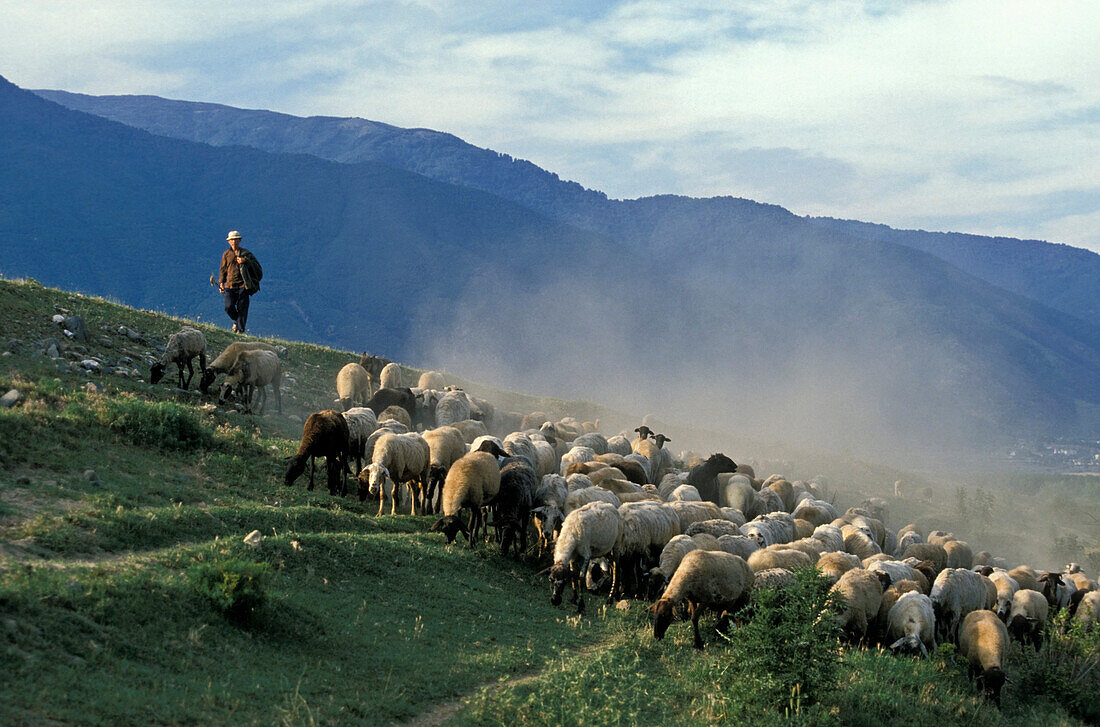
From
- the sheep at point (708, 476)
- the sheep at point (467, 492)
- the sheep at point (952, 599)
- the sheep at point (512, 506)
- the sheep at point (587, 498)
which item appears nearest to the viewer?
the sheep at point (467, 492)

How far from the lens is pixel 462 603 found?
1255 cm

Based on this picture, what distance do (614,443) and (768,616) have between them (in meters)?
16.6

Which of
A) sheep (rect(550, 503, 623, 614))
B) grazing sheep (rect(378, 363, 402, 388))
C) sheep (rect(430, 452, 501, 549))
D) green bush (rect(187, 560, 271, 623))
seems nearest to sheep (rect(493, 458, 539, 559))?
sheep (rect(430, 452, 501, 549))

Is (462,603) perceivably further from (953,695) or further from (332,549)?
(953,695)

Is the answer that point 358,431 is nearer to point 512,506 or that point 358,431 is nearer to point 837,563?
point 512,506

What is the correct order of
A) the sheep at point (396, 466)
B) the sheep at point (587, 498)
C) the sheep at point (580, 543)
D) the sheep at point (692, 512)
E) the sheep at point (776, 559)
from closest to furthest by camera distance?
the sheep at point (580, 543) < the sheep at point (776, 559) < the sheep at point (396, 466) < the sheep at point (587, 498) < the sheep at point (692, 512)

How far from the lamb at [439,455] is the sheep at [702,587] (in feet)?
18.3

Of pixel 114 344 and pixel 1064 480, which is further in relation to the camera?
pixel 1064 480

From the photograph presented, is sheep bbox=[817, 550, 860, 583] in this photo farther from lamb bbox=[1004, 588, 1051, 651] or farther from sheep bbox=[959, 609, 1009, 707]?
lamb bbox=[1004, 588, 1051, 651]

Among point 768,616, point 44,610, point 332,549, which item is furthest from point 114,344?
point 768,616

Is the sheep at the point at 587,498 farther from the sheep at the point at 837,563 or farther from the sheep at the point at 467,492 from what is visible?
the sheep at the point at 837,563

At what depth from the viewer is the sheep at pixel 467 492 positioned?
15406 millimetres

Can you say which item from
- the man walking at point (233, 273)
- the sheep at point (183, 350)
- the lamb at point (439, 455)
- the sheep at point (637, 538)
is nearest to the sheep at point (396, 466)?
the lamb at point (439, 455)

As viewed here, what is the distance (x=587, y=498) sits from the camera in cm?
1712
